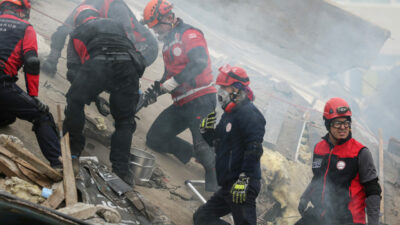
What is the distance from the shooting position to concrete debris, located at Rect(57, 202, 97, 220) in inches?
100

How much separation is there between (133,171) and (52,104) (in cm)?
164

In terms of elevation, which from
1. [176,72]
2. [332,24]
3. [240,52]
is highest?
[332,24]

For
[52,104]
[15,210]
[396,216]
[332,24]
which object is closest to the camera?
[15,210]

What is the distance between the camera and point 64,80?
666 centimetres

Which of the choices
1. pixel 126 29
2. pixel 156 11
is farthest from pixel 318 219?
pixel 126 29

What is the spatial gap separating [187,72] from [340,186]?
2571 millimetres

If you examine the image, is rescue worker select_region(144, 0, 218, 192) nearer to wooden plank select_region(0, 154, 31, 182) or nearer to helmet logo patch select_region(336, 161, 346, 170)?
helmet logo patch select_region(336, 161, 346, 170)

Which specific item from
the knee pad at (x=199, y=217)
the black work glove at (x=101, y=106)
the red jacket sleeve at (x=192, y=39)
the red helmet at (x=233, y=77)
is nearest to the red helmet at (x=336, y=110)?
the red helmet at (x=233, y=77)

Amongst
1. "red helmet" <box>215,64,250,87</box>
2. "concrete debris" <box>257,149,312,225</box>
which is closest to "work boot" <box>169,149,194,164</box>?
"concrete debris" <box>257,149,312,225</box>

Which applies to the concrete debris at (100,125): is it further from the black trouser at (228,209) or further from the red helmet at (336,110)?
the red helmet at (336,110)

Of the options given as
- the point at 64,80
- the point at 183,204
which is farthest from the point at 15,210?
the point at 64,80

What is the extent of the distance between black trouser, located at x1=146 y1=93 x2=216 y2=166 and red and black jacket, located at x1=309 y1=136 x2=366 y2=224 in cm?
190

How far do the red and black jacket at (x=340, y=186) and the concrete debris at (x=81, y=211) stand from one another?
2219 millimetres

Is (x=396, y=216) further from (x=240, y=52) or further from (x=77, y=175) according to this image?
(x=240, y=52)
